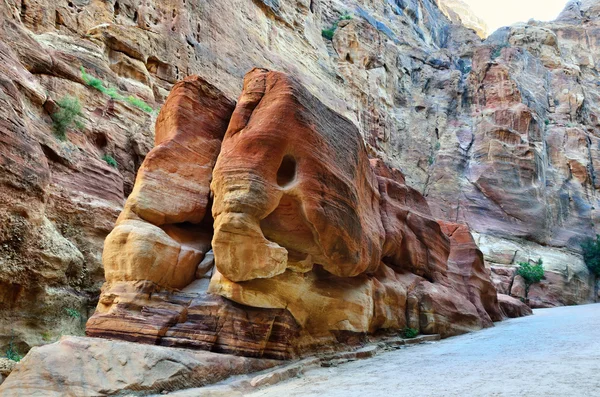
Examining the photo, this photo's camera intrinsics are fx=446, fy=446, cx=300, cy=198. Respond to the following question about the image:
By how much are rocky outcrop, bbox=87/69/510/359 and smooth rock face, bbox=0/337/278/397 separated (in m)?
0.63

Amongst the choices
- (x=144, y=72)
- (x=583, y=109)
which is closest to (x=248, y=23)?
(x=144, y=72)

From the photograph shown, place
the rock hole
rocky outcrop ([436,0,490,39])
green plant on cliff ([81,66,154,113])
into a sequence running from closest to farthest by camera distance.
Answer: the rock hole → green plant on cliff ([81,66,154,113]) → rocky outcrop ([436,0,490,39])

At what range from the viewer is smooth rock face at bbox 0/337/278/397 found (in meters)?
4.70

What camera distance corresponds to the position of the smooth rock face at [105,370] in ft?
15.4

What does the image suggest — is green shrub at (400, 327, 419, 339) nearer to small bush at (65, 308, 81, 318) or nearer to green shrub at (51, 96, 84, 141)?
small bush at (65, 308, 81, 318)

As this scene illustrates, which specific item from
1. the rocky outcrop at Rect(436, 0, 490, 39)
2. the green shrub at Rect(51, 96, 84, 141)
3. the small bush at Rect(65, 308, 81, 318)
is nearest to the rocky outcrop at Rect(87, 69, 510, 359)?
the small bush at Rect(65, 308, 81, 318)

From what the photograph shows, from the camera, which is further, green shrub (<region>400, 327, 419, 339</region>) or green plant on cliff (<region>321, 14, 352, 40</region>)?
green plant on cliff (<region>321, 14, 352, 40</region>)

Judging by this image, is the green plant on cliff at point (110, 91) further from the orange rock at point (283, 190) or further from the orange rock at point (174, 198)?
the orange rock at point (283, 190)

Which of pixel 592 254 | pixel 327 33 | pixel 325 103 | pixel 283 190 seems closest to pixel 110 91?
pixel 283 190

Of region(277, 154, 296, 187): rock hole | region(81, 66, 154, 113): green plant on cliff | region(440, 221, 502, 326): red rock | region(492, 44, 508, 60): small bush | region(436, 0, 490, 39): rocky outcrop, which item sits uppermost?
region(436, 0, 490, 39): rocky outcrop

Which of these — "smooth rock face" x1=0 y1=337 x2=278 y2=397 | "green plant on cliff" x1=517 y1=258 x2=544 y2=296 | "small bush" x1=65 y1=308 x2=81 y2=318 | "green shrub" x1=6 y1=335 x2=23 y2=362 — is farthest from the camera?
"green plant on cliff" x1=517 y1=258 x2=544 y2=296

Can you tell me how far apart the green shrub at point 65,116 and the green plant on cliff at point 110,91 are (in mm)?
1712

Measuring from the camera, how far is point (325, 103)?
27641 mm

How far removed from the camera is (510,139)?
34094 mm
